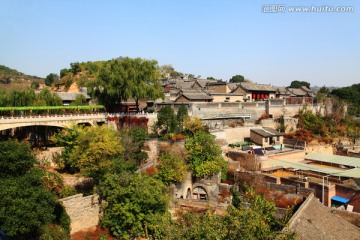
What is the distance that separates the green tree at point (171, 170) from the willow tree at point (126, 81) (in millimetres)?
9120

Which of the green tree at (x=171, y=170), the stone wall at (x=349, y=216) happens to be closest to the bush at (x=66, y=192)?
the green tree at (x=171, y=170)

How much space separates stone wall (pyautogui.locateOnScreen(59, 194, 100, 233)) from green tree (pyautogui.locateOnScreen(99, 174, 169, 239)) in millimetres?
722

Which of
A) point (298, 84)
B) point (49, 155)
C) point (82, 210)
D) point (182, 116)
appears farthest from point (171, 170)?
point (298, 84)

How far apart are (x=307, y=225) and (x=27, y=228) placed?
12865 mm

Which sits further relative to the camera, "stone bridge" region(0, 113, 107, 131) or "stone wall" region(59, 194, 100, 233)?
"stone bridge" region(0, 113, 107, 131)

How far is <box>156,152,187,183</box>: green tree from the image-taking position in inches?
818

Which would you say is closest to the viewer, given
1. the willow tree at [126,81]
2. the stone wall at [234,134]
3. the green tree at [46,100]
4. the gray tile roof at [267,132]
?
the willow tree at [126,81]

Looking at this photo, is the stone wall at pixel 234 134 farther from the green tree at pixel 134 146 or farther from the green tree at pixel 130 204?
the green tree at pixel 130 204

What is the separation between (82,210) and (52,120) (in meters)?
11.7

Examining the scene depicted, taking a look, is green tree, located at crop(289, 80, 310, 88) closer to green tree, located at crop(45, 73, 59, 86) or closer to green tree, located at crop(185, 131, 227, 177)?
green tree, located at crop(45, 73, 59, 86)

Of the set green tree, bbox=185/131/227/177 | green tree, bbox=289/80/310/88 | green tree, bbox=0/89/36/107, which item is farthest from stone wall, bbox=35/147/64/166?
green tree, bbox=289/80/310/88

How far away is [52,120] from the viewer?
85.9 feet

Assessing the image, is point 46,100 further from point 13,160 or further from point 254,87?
point 254,87

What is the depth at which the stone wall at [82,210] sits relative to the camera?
16453 millimetres
